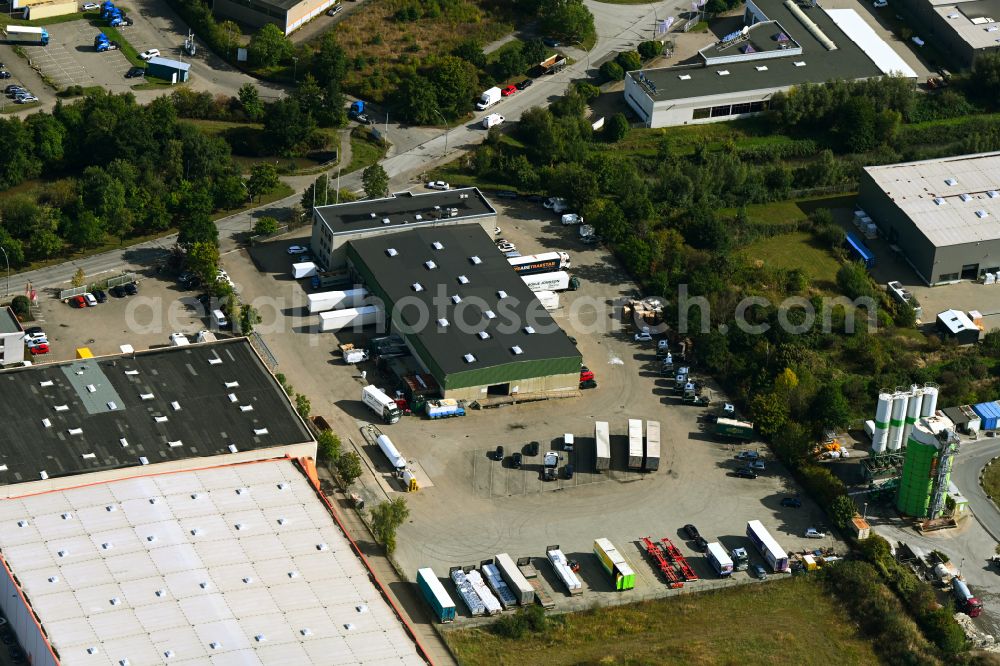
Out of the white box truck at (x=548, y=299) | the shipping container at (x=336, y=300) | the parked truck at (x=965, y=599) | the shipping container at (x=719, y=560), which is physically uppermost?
the shipping container at (x=336, y=300)

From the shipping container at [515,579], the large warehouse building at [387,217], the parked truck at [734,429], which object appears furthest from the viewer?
the large warehouse building at [387,217]

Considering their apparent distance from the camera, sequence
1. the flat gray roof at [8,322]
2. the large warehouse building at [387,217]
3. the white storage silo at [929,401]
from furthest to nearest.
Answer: the large warehouse building at [387,217]
the flat gray roof at [8,322]
the white storage silo at [929,401]

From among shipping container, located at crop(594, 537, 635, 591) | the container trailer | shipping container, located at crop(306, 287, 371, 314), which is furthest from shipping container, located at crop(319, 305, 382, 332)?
shipping container, located at crop(594, 537, 635, 591)

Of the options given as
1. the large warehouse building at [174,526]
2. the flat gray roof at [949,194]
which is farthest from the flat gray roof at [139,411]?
the flat gray roof at [949,194]

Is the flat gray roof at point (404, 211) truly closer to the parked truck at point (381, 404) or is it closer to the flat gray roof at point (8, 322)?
the parked truck at point (381, 404)

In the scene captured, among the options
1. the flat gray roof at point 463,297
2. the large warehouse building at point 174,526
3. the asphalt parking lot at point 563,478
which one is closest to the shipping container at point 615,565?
the asphalt parking lot at point 563,478

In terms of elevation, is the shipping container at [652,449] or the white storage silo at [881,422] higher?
the white storage silo at [881,422]

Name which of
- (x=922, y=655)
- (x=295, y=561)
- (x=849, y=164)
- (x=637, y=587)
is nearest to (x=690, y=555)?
(x=637, y=587)

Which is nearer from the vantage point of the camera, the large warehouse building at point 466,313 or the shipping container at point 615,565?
the shipping container at point 615,565

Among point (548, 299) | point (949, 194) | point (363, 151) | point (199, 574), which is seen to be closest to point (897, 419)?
point (548, 299)
